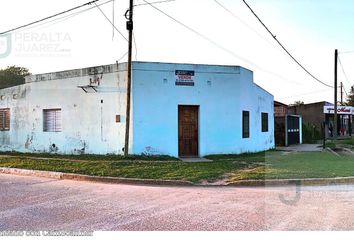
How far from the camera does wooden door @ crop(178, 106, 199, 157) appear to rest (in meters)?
17.1

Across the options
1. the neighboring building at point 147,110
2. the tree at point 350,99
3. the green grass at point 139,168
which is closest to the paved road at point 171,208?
the green grass at point 139,168

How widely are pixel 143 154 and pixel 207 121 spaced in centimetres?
314

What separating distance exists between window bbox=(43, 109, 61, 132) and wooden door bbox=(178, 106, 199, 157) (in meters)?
5.79

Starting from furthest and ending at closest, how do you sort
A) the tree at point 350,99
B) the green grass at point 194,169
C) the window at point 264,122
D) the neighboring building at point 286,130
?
the tree at point 350,99 < the neighboring building at point 286,130 < the window at point 264,122 < the green grass at point 194,169

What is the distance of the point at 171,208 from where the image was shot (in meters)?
7.42

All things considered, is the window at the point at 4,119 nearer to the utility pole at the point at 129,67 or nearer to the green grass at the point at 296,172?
the utility pole at the point at 129,67

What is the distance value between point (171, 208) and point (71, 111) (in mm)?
11796

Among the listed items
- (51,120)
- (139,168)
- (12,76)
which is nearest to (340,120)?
(51,120)

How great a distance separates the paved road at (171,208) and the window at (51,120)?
8389 millimetres

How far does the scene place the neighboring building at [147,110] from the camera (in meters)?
16.5

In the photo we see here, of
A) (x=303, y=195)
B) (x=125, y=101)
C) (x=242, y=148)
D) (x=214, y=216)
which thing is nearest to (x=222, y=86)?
(x=242, y=148)

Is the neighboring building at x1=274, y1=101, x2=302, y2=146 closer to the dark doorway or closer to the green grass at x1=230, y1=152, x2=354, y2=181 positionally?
the dark doorway

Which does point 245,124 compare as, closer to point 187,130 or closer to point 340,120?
point 187,130

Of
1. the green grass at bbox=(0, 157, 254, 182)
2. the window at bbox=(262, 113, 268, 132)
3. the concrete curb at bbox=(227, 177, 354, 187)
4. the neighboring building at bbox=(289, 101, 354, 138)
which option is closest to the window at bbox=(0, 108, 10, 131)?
the green grass at bbox=(0, 157, 254, 182)
